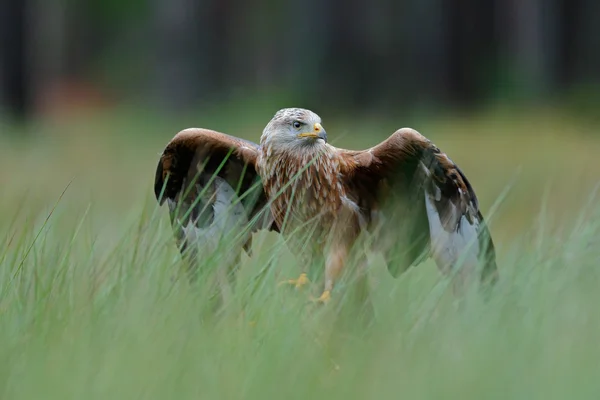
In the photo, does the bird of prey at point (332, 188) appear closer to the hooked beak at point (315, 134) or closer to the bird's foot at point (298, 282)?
the hooked beak at point (315, 134)

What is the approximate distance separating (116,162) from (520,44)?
28.1ft

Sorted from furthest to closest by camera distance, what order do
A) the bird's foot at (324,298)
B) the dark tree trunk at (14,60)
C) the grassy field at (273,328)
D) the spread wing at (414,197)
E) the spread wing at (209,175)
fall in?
the dark tree trunk at (14,60) → the spread wing at (209,175) → the spread wing at (414,197) → the bird's foot at (324,298) → the grassy field at (273,328)

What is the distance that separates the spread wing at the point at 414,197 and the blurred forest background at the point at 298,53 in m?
12.8

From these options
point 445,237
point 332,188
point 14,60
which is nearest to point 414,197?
point 445,237

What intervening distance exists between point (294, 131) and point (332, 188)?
288mm

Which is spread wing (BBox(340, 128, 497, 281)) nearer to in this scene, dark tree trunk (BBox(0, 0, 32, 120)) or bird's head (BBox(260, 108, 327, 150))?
bird's head (BBox(260, 108, 327, 150))

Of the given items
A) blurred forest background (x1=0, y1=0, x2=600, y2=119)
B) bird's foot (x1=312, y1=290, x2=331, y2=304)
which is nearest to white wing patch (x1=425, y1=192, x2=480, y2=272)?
bird's foot (x1=312, y1=290, x2=331, y2=304)

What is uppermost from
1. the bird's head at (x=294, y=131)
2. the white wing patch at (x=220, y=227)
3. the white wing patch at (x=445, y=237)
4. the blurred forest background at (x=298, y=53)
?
the bird's head at (x=294, y=131)

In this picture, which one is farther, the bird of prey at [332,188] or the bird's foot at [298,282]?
the bird of prey at [332,188]

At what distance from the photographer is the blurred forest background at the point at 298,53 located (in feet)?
61.8

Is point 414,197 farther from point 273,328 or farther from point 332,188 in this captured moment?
point 273,328

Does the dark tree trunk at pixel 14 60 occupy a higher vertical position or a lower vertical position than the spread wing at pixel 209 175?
lower

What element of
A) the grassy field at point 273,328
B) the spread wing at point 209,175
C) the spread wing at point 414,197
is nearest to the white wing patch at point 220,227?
the spread wing at point 209,175

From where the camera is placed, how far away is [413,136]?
512 centimetres
